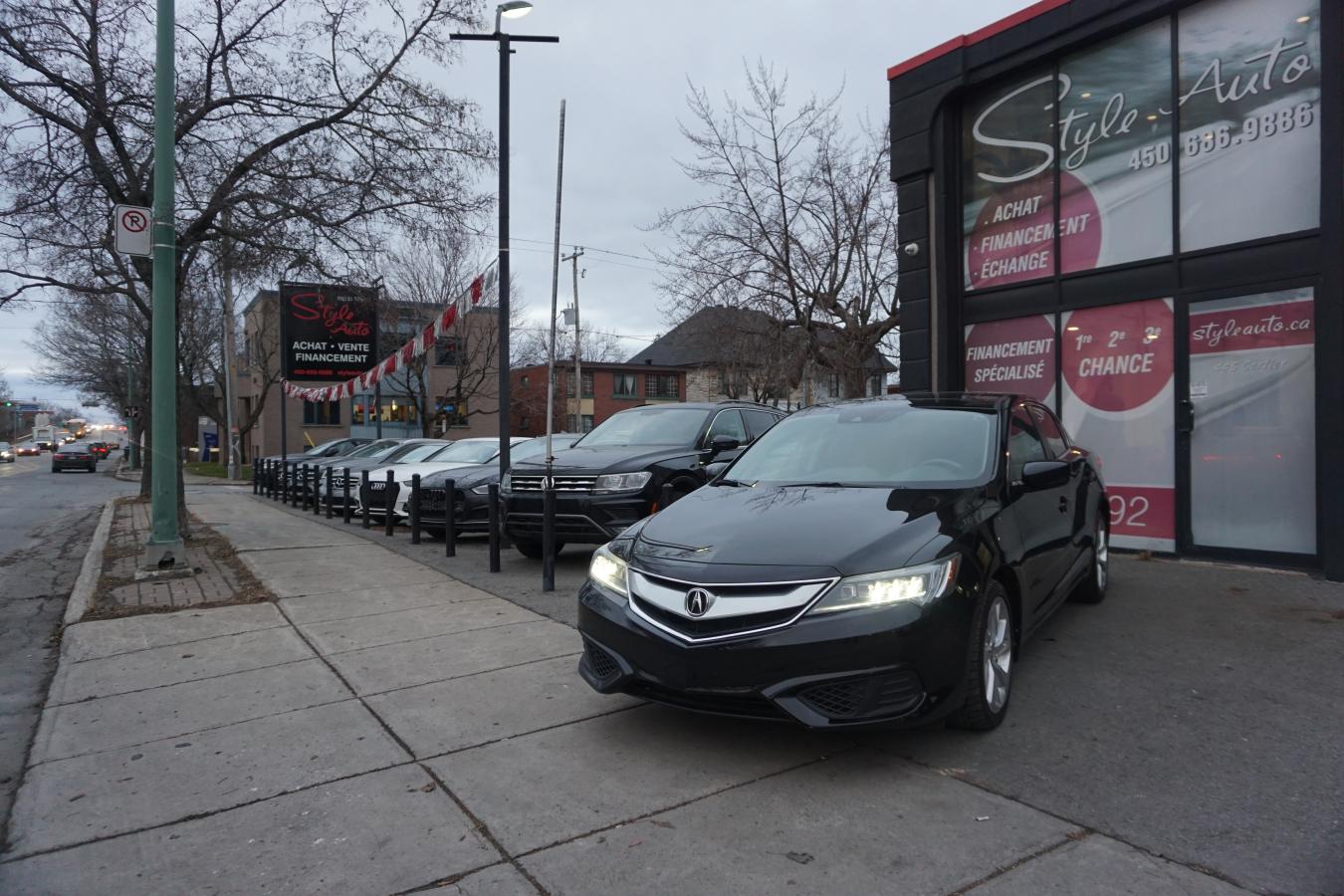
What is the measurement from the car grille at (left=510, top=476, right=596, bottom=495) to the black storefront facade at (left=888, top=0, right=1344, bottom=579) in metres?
4.45

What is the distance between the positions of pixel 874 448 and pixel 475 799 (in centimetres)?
281

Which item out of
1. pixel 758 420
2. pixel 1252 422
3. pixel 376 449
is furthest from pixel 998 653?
pixel 376 449

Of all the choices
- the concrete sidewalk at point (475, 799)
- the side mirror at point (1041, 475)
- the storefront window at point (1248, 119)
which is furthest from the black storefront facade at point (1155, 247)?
the concrete sidewalk at point (475, 799)

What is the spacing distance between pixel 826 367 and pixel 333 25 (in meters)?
10.9

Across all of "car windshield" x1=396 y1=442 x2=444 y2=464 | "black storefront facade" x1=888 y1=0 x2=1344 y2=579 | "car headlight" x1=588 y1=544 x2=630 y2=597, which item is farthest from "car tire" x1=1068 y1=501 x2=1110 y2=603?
"car windshield" x1=396 y1=442 x2=444 y2=464

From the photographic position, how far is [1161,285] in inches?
319

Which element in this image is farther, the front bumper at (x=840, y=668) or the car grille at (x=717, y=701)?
the car grille at (x=717, y=701)

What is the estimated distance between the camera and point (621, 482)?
7930 mm

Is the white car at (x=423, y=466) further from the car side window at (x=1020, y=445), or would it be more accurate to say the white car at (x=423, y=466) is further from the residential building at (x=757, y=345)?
the car side window at (x=1020, y=445)

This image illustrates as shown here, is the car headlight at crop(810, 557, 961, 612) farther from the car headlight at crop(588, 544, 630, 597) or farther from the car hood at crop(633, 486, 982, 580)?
the car headlight at crop(588, 544, 630, 597)

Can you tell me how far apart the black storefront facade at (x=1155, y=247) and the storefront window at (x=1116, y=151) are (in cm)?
2

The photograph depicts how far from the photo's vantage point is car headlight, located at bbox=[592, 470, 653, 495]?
7.92 metres

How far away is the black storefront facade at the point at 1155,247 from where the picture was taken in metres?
7.16

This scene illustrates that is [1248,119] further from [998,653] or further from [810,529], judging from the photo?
[810,529]
